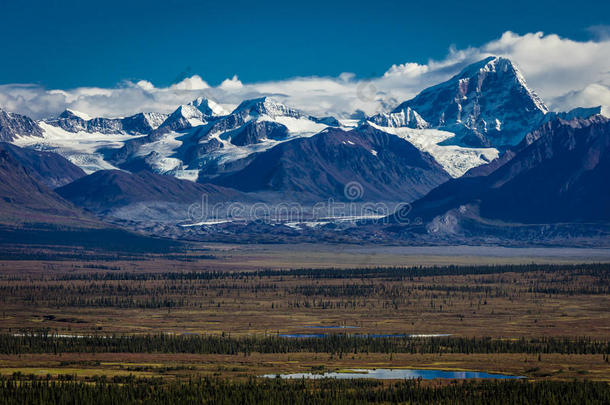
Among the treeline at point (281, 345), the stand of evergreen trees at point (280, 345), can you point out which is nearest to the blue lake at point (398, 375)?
the treeline at point (281, 345)

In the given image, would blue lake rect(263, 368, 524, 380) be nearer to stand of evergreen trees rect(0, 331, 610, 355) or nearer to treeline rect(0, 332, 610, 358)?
treeline rect(0, 332, 610, 358)

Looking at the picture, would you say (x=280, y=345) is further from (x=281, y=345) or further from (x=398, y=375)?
(x=398, y=375)

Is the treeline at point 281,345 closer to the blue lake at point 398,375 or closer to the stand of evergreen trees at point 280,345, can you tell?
the stand of evergreen trees at point 280,345

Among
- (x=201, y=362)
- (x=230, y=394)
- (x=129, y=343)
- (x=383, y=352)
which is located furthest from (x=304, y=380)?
(x=129, y=343)

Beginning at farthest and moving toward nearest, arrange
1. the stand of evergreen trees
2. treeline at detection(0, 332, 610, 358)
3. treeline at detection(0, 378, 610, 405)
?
the stand of evergreen trees, treeline at detection(0, 332, 610, 358), treeline at detection(0, 378, 610, 405)

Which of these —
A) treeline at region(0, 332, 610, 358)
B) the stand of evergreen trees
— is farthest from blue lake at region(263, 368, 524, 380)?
the stand of evergreen trees
